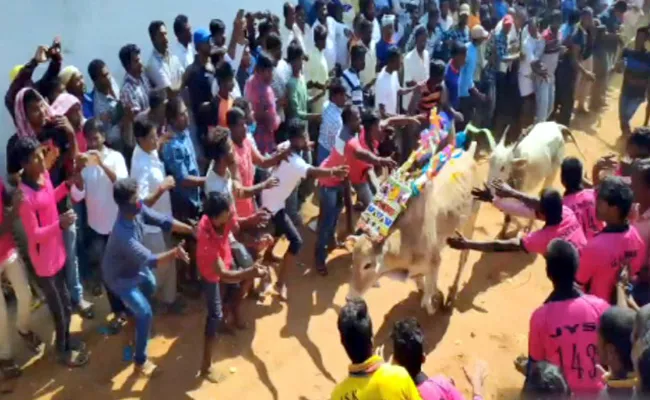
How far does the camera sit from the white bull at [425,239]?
250 inches

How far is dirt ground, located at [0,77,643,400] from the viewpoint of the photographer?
6.12 metres

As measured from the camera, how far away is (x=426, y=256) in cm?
676

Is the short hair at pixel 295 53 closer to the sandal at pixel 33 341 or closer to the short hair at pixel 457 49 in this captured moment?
the short hair at pixel 457 49

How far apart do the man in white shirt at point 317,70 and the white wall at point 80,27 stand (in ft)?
5.22

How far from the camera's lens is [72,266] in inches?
258

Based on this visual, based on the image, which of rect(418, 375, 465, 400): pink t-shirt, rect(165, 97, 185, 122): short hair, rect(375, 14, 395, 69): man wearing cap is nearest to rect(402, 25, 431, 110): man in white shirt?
rect(375, 14, 395, 69): man wearing cap

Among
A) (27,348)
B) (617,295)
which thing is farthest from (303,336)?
(617,295)

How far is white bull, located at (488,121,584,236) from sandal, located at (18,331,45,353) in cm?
486

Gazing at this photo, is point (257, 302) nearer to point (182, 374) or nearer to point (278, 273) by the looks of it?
point (278, 273)

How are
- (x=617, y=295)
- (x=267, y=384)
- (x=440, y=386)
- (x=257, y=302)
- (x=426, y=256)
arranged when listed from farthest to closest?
(x=257, y=302) → (x=426, y=256) → (x=267, y=384) → (x=617, y=295) → (x=440, y=386)

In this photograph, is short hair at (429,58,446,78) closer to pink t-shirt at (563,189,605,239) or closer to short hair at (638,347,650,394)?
pink t-shirt at (563,189,605,239)

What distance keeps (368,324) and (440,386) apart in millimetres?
508

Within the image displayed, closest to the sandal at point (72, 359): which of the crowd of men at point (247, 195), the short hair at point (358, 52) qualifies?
the crowd of men at point (247, 195)

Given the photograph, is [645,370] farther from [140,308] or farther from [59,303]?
[59,303]
